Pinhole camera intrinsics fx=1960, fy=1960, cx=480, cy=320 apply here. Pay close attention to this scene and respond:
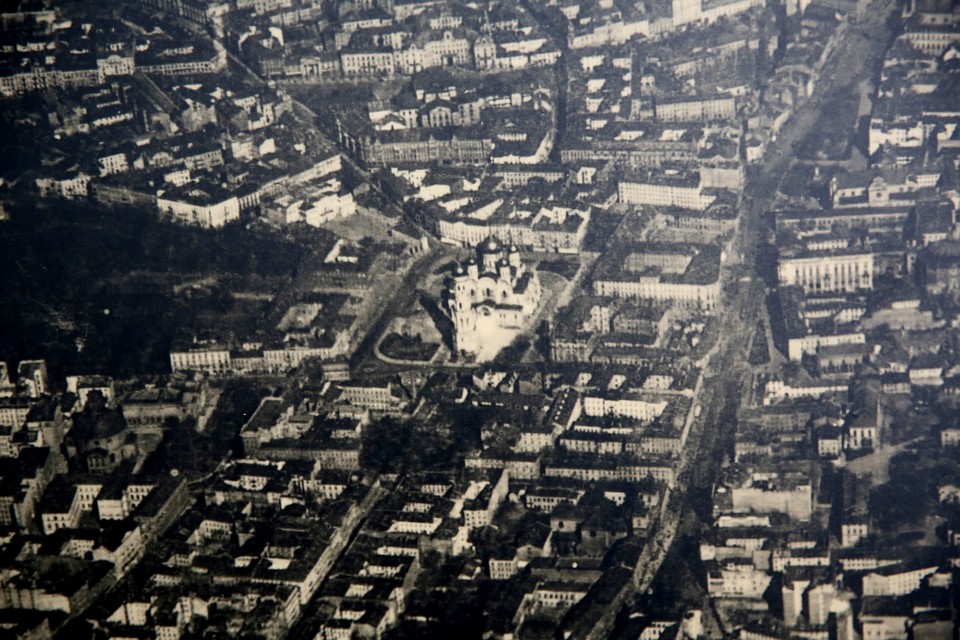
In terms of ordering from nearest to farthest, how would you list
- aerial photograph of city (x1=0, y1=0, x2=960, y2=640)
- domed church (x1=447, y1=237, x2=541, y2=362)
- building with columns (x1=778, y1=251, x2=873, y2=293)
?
aerial photograph of city (x1=0, y1=0, x2=960, y2=640)
domed church (x1=447, y1=237, x2=541, y2=362)
building with columns (x1=778, y1=251, x2=873, y2=293)

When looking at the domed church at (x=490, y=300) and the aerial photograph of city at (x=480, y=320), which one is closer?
the aerial photograph of city at (x=480, y=320)

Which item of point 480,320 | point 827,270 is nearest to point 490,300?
point 480,320

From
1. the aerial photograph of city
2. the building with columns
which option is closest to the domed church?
the aerial photograph of city

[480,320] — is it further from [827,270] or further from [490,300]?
[827,270]

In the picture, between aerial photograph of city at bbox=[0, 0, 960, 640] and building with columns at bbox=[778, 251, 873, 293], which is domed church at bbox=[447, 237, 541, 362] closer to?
aerial photograph of city at bbox=[0, 0, 960, 640]

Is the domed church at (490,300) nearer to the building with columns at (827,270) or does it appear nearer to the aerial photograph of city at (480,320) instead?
the aerial photograph of city at (480,320)

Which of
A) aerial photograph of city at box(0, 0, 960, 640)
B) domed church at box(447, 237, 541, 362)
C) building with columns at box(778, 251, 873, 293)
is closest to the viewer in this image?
aerial photograph of city at box(0, 0, 960, 640)

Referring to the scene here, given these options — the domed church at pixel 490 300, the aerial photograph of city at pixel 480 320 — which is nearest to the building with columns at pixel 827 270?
the aerial photograph of city at pixel 480 320

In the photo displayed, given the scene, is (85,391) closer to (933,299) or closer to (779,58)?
(933,299)
